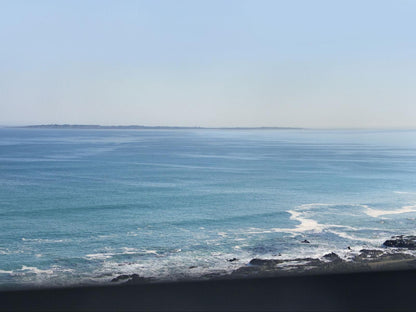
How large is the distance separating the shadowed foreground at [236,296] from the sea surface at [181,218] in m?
0.46

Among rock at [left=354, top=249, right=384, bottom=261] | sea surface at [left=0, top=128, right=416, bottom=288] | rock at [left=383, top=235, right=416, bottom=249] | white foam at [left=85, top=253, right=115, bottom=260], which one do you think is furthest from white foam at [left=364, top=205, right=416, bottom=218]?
white foam at [left=85, top=253, right=115, bottom=260]

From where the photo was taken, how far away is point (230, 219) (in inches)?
342

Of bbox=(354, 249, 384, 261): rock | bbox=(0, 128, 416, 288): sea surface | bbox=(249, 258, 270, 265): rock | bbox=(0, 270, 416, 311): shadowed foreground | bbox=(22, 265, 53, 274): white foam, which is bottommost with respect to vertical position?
bbox=(22, 265, 53, 274): white foam

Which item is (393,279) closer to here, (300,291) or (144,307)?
(300,291)

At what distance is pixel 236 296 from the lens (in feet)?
6.14

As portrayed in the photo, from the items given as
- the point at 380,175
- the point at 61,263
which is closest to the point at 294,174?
the point at 380,175

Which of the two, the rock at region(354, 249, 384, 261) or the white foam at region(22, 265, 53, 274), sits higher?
the rock at region(354, 249, 384, 261)

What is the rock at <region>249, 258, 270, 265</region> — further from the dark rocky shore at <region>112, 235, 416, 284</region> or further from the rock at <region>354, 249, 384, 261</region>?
the rock at <region>354, 249, 384, 261</region>

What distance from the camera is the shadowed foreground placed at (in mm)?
1787

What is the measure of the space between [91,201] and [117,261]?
4.89 metres

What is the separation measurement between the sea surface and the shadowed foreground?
0.46 meters

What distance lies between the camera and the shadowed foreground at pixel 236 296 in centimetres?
179

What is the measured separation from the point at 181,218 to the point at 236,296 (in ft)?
22.9

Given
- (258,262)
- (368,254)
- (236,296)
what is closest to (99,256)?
(258,262)
